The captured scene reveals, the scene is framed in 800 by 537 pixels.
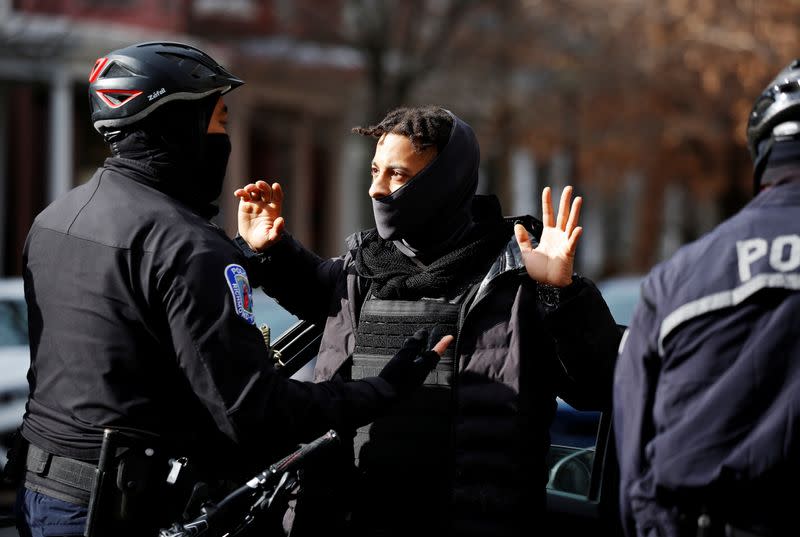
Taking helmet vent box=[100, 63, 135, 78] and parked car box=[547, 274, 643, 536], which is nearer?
helmet vent box=[100, 63, 135, 78]

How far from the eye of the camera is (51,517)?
110 inches

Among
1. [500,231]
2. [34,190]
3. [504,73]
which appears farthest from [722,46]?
[500,231]

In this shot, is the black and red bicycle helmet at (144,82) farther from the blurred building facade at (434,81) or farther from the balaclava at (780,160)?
the blurred building facade at (434,81)

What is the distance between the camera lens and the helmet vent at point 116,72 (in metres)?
2.96

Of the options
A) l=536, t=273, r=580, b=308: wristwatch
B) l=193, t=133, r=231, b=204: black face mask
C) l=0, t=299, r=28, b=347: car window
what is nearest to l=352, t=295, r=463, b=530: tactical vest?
l=536, t=273, r=580, b=308: wristwatch

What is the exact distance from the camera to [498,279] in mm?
3164

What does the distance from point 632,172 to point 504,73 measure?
14.8 feet

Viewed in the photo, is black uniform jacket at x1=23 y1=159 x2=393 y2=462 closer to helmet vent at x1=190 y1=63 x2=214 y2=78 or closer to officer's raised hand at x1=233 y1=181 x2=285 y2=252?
helmet vent at x1=190 y1=63 x2=214 y2=78

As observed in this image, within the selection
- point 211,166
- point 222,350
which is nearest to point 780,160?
point 222,350

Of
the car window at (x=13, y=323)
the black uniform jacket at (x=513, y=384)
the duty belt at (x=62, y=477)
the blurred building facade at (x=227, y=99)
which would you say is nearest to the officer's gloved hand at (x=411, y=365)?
→ the black uniform jacket at (x=513, y=384)

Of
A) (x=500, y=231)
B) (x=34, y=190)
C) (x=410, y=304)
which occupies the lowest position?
(x=34, y=190)

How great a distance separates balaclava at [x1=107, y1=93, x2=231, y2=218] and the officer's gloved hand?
23.8 inches

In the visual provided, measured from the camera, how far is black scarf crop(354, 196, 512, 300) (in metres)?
3.25

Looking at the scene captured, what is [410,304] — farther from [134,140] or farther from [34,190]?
[34,190]
